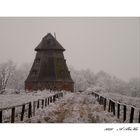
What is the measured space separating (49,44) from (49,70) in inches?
21.0

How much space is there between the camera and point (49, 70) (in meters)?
6.80

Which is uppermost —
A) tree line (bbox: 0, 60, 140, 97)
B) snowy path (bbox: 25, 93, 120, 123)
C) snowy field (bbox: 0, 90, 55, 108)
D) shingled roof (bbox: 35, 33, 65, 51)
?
shingled roof (bbox: 35, 33, 65, 51)

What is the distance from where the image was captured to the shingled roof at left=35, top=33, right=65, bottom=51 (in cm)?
625

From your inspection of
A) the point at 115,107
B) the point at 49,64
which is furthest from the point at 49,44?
the point at 115,107

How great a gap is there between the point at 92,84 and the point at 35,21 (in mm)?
1303

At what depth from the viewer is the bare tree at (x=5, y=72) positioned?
6.27 m

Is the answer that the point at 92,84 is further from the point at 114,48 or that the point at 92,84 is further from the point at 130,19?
the point at 130,19

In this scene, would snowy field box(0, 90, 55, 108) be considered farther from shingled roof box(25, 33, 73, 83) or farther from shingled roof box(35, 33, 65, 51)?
shingled roof box(35, 33, 65, 51)

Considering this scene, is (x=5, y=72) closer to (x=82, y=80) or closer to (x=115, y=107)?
(x=82, y=80)

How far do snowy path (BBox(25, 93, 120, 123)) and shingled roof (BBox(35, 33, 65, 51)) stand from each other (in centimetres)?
77

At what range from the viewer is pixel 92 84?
6473 millimetres

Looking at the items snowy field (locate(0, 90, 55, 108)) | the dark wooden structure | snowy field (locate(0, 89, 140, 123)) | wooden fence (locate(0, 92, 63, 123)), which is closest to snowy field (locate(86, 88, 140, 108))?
snowy field (locate(0, 89, 140, 123))

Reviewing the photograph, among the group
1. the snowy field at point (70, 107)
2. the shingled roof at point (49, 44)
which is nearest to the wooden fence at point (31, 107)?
the snowy field at point (70, 107)
